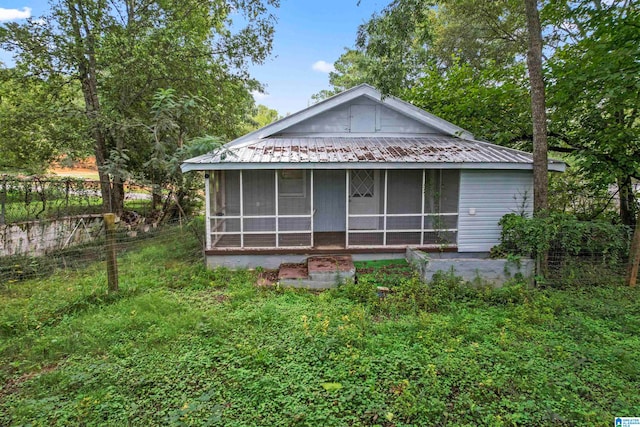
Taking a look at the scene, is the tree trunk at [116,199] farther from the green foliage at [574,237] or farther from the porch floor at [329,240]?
the green foliage at [574,237]

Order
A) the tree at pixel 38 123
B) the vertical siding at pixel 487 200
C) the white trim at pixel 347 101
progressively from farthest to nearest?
the tree at pixel 38 123 → the white trim at pixel 347 101 → the vertical siding at pixel 487 200

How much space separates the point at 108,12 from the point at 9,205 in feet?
24.0

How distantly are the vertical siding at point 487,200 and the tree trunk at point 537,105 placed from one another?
0.93m

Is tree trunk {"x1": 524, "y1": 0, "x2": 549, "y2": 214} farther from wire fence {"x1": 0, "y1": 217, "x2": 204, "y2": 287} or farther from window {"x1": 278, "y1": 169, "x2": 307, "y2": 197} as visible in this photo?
wire fence {"x1": 0, "y1": 217, "x2": 204, "y2": 287}

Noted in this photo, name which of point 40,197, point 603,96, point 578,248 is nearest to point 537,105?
point 603,96

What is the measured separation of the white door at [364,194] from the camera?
10023 millimetres

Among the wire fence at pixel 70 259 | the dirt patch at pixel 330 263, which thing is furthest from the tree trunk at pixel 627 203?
the wire fence at pixel 70 259

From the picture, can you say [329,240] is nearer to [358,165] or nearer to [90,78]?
[358,165]

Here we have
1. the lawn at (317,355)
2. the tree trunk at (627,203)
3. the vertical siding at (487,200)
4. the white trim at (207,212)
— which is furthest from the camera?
the tree trunk at (627,203)

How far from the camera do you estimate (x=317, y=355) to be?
13.4ft

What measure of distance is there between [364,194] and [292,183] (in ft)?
7.26

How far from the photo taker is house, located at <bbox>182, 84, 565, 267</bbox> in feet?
26.0

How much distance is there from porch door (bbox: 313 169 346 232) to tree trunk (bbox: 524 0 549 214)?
4.94 m

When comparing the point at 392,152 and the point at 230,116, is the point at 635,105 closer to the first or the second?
the point at 392,152
